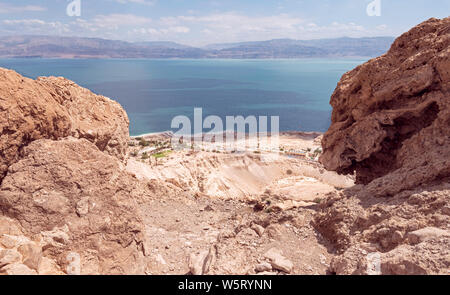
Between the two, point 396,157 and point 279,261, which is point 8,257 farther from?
point 396,157

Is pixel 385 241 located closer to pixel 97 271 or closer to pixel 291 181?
pixel 97 271

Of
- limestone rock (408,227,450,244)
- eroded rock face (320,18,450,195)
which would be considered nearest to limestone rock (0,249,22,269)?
limestone rock (408,227,450,244)

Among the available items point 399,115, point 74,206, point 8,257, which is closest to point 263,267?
point 74,206

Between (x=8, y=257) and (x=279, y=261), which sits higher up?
(x=8, y=257)

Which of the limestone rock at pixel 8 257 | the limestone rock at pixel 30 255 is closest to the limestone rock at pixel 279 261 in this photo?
the limestone rock at pixel 30 255

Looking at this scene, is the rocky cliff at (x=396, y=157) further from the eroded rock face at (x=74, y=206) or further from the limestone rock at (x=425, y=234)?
the eroded rock face at (x=74, y=206)

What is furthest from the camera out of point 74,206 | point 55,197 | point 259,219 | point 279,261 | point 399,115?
point 399,115
